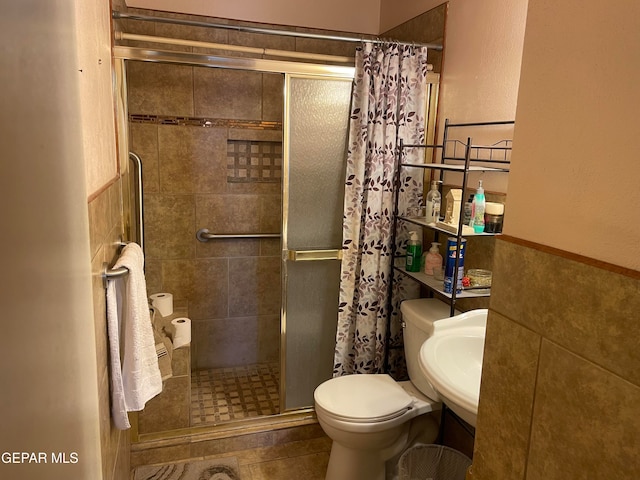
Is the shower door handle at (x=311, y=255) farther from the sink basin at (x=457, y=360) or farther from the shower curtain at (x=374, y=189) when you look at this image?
the sink basin at (x=457, y=360)

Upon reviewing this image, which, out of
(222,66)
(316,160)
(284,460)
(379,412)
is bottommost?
(284,460)

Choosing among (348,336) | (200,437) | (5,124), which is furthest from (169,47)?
(5,124)

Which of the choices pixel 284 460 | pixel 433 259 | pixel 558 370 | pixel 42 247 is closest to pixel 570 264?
pixel 558 370

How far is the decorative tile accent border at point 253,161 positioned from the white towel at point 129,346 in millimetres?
1533

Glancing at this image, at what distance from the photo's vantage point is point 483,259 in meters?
2.06

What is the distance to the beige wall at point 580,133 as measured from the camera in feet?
1.79

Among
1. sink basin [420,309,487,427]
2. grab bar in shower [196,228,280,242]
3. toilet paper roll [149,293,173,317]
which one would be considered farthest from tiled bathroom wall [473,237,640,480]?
→ grab bar in shower [196,228,280,242]

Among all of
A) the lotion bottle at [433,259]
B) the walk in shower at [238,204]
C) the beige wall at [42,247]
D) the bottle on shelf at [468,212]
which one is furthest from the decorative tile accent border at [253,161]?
the beige wall at [42,247]

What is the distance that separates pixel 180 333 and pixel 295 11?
1.97 metres

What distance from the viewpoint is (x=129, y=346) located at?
1457 millimetres

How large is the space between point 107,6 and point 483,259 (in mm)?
1775

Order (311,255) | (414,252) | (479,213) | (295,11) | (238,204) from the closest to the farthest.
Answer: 1. (479,213)
2. (414,252)
3. (311,255)
4. (295,11)
5. (238,204)

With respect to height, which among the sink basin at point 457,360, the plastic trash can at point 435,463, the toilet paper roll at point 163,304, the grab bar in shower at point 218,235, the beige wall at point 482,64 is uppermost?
the beige wall at point 482,64

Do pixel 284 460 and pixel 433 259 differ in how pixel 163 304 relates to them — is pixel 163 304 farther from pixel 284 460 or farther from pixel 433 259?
pixel 433 259
